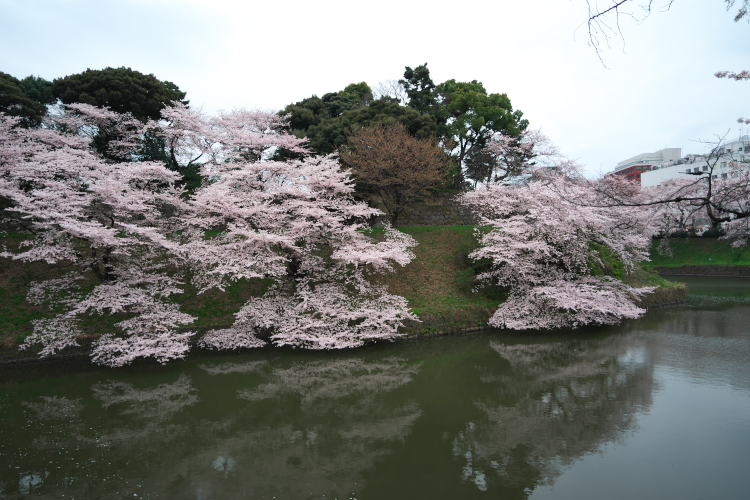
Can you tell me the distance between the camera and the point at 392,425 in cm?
632

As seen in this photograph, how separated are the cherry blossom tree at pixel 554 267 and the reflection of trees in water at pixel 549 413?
1.75 meters

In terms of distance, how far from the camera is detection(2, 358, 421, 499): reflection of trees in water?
482cm

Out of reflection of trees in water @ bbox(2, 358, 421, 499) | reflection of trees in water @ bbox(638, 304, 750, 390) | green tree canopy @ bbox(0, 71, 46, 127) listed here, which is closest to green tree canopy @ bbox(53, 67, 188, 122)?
green tree canopy @ bbox(0, 71, 46, 127)

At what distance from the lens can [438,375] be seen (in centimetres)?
856

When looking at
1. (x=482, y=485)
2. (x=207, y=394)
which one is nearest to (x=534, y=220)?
(x=482, y=485)

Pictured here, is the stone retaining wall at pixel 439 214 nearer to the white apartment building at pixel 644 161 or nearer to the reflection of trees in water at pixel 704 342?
the reflection of trees in water at pixel 704 342

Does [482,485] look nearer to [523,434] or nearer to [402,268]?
[523,434]

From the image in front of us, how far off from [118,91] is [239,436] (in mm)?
16162

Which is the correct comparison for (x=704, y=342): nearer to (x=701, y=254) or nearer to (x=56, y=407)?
(x=56, y=407)

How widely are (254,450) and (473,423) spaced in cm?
355

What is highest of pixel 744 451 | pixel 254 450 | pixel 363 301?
pixel 363 301

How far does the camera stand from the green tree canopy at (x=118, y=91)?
50.8 ft

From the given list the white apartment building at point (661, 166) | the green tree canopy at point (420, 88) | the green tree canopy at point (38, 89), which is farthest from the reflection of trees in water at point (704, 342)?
the green tree canopy at point (38, 89)

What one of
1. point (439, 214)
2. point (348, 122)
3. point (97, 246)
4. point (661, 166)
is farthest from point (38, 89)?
point (661, 166)
